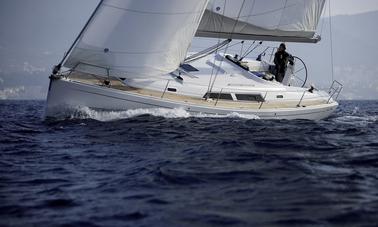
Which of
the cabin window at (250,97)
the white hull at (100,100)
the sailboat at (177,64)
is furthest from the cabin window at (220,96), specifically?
the white hull at (100,100)

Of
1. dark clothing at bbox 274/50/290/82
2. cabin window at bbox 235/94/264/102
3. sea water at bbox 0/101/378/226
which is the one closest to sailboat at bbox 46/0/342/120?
cabin window at bbox 235/94/264/102

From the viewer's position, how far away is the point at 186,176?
306 inches

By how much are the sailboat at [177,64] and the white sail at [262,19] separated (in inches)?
1.6

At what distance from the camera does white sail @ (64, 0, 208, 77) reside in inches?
578

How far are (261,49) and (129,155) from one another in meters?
14.7

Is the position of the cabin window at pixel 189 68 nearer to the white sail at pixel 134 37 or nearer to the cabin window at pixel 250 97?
the cabin window at pixel 250 97

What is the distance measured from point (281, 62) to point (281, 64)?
0.10 meters

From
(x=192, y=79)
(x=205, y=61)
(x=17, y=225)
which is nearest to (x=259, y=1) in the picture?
(x=205, y=61)

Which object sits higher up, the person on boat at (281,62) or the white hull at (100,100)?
the person on boat at (281,62)

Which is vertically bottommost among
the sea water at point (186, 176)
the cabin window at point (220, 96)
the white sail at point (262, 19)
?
the sea water at point (186, 176)

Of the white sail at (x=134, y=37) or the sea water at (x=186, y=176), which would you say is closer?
the sea water at (x=186, y=176)

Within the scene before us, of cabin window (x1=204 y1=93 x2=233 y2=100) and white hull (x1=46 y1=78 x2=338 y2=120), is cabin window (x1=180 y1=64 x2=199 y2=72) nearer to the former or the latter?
cabin window (x1=204 y1=93 x2=233 y2=100)

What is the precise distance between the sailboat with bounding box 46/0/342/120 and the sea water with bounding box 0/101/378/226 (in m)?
1.76

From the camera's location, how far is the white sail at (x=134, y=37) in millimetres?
14672
